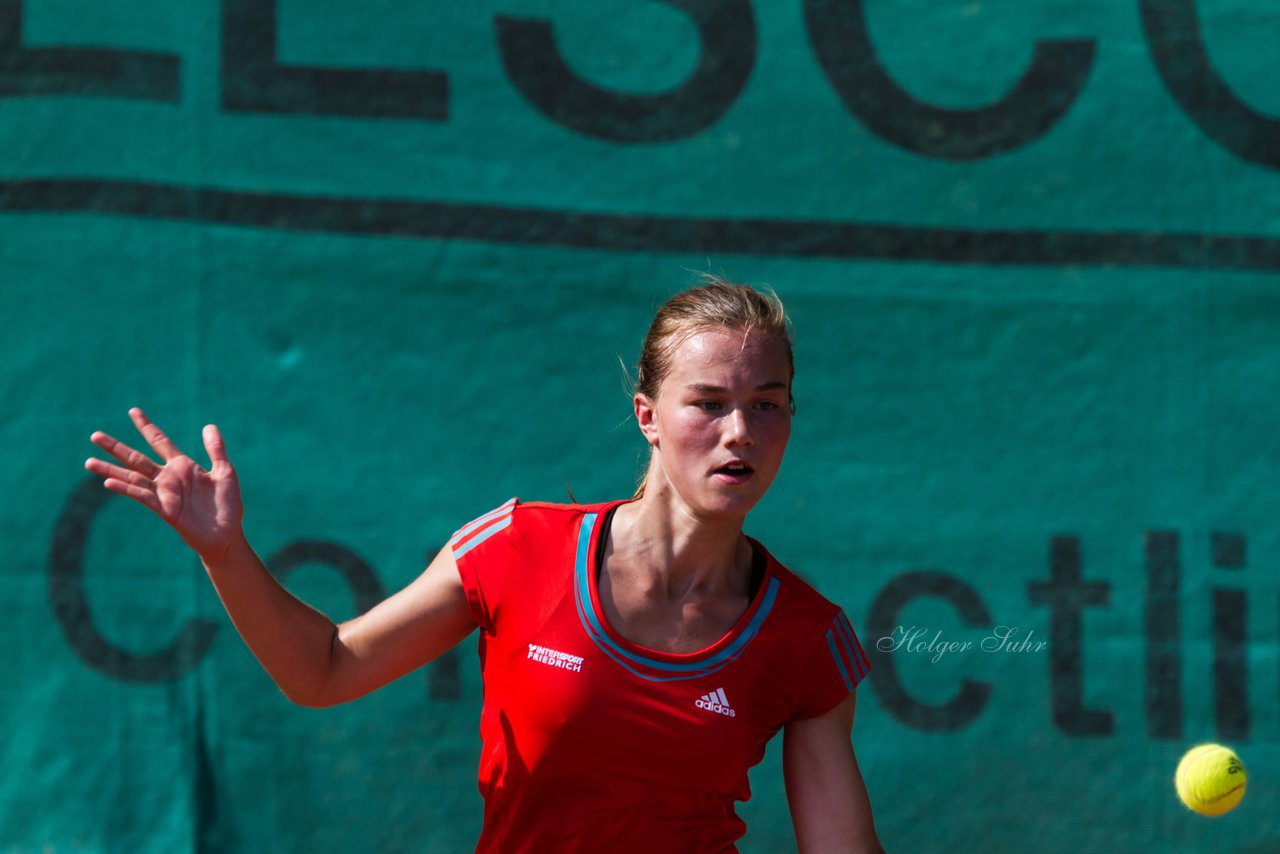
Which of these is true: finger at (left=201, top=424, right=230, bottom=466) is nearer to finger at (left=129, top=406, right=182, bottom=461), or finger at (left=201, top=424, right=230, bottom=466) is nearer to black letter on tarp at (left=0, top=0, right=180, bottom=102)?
finger at (left=129, top=406, right=182, bottom=461)

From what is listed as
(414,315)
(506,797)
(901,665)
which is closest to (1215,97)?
(901,665)

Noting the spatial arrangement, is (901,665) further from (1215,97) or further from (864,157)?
(1215,97)

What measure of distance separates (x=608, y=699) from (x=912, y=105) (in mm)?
2567

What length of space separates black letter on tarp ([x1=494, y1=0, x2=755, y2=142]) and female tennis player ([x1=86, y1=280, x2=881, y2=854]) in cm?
181

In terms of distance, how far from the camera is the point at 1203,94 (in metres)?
4.32

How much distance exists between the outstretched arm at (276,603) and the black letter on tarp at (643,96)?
2054 millimetres

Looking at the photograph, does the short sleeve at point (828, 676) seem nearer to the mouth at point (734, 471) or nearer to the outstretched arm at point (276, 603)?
the mouth at point (734, 471)

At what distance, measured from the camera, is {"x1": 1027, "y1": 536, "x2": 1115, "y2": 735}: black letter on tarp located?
4.16 metres

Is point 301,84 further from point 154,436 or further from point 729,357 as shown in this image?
point 729,357

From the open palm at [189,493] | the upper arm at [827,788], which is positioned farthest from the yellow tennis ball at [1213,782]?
the open palm at [189,493]

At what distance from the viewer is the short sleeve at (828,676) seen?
2.46 m

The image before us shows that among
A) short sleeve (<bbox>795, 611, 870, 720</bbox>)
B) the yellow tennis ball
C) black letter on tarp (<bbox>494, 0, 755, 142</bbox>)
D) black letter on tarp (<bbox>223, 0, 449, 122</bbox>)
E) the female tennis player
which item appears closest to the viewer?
the female tennis player

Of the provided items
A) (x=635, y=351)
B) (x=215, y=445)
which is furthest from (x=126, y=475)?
(x=635, y=351)

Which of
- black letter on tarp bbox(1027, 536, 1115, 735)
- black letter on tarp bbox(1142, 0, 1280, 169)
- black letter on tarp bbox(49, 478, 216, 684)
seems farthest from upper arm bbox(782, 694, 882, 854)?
black letter on tarp bbox(1142, 0, 1280, 169)
